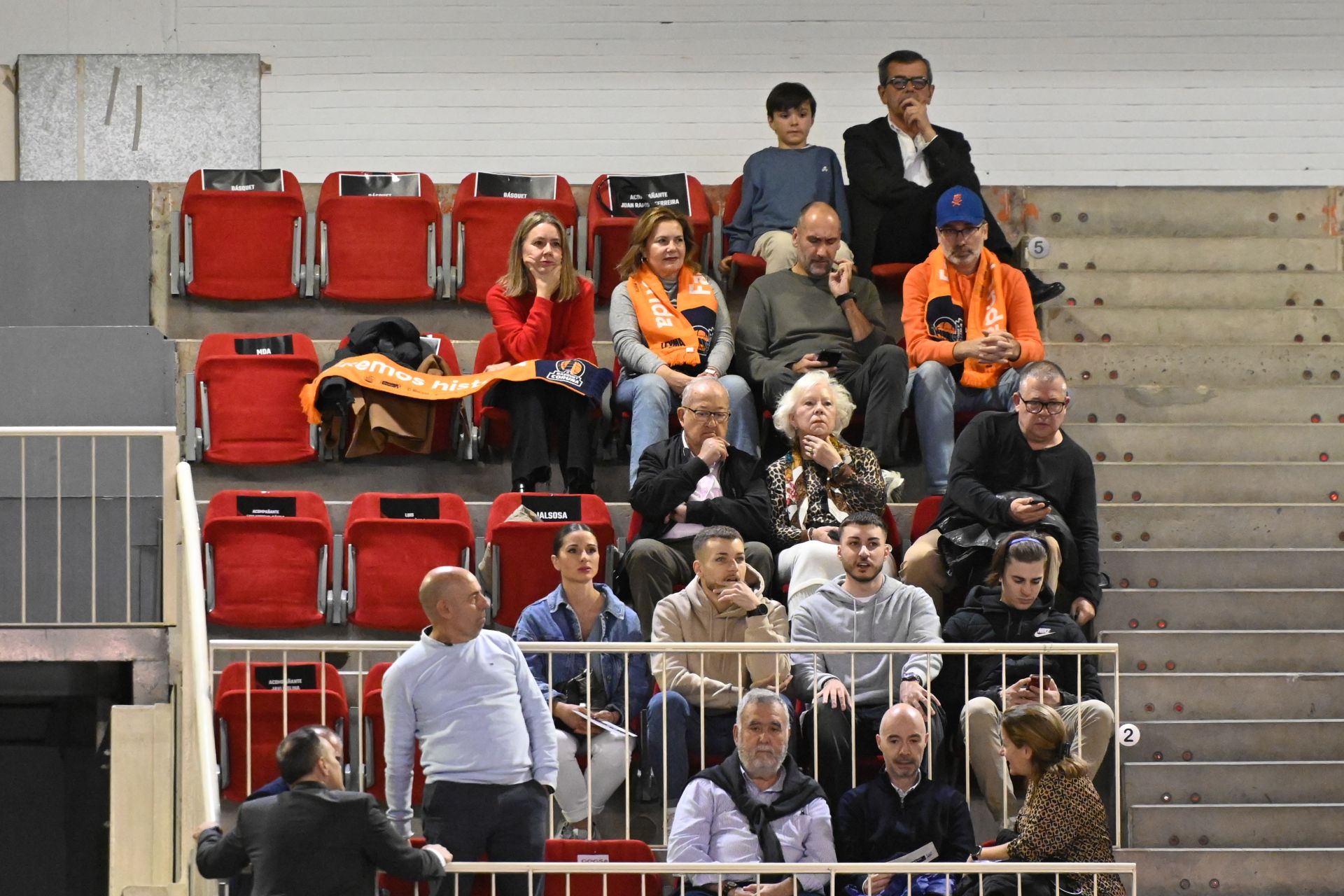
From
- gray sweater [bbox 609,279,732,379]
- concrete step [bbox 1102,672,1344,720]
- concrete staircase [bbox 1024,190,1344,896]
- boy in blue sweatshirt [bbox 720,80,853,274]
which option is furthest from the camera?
boy in blue sweatshirt [bbox 720,80,853,274]

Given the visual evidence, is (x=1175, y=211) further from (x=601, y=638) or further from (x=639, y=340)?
(x=601, y=638)

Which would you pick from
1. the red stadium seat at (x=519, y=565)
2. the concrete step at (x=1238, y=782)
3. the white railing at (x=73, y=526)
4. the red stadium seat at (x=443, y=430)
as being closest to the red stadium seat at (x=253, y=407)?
the red stadium seat at (x=443, y=430)

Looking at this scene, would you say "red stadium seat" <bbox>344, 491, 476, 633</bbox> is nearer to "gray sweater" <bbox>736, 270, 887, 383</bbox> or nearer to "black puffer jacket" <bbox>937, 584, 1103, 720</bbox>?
"gray sweater" <bbox>736, 270, 887, 383</bbox>

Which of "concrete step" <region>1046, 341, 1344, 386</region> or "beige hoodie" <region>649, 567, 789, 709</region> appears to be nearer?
"beige hoodie" <region>649, 567, 789, 709</region>

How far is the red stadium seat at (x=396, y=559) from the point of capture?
677cm

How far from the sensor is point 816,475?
270 inches

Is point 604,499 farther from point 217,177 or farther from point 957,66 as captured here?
point 957,66

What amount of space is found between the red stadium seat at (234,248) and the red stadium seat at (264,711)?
2431mm

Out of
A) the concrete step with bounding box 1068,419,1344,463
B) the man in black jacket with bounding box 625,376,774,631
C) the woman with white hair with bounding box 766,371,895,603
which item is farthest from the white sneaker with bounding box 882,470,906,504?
the concrete step with bounding box 1068,419,1344,463

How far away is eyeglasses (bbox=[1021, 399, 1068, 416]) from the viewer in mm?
6762

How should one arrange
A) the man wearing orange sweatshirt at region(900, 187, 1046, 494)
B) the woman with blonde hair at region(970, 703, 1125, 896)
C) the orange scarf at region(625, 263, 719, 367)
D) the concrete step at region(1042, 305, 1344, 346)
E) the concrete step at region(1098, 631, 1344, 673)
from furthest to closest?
1. the concrete step at region(1042, 305, 1344, 346)
2. the orange scarf at region(625, 263, 719, 367)
3. the man wearing orange sweatshirt at region(900, 187, 1046, 494)
4. the concrete step at region(1098, 631, 1344, 673)
5. the woman with blonde hair at region(970, 703, 1125, 896)

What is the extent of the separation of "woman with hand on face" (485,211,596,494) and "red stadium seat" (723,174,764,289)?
81 cm

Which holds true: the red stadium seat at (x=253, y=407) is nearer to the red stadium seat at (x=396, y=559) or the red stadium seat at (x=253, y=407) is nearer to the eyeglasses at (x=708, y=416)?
the red stadium seat at (x=396, y=559)

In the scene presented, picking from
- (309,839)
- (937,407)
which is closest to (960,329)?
(937,407)
